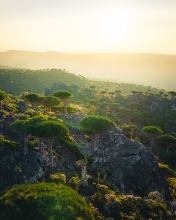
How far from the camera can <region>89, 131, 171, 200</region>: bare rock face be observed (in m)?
36.2

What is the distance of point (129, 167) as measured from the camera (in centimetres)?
3788

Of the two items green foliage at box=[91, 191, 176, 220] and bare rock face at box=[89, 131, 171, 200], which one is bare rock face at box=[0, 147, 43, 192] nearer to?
green foliage at box=[91, 191, 176, 220]

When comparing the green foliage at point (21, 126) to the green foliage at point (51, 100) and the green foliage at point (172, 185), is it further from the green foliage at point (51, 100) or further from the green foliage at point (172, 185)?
the green foliage at point (51, 100)

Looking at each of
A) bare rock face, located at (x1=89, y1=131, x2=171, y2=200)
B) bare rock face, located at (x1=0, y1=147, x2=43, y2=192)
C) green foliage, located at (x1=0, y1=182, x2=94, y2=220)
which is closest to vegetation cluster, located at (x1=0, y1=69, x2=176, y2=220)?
green foliage, located at (x1=0, y1=182, x2=94, y2=220)

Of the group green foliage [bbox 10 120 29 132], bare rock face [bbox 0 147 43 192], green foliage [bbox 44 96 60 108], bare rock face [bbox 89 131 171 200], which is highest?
green foliage [bbox 10 120 29 132]

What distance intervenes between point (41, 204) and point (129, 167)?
2366 centimetres

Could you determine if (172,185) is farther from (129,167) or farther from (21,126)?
(21,126)

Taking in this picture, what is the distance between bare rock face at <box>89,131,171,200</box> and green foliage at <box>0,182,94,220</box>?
1725 centimetres

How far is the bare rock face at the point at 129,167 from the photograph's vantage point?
1426 inches

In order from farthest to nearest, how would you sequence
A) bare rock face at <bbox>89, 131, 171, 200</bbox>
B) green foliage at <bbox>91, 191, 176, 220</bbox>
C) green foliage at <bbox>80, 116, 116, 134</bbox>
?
green foliage at <bbox>80, 116, 116, 134</bbox>
bare rock face at <bbox>89, 131, 171, 200</bbox>
green foliage at <bbox>91, 191, 176, 220</bbox>

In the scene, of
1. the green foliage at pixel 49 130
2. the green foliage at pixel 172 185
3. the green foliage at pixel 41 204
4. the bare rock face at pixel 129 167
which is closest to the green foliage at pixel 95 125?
the bare rock face at pixel 129 167

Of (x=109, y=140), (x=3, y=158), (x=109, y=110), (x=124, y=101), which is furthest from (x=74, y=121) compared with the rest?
(x=124, y=101)

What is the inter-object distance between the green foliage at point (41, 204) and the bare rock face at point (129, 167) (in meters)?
17.2

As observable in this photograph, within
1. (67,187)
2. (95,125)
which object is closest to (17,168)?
(67,187)
